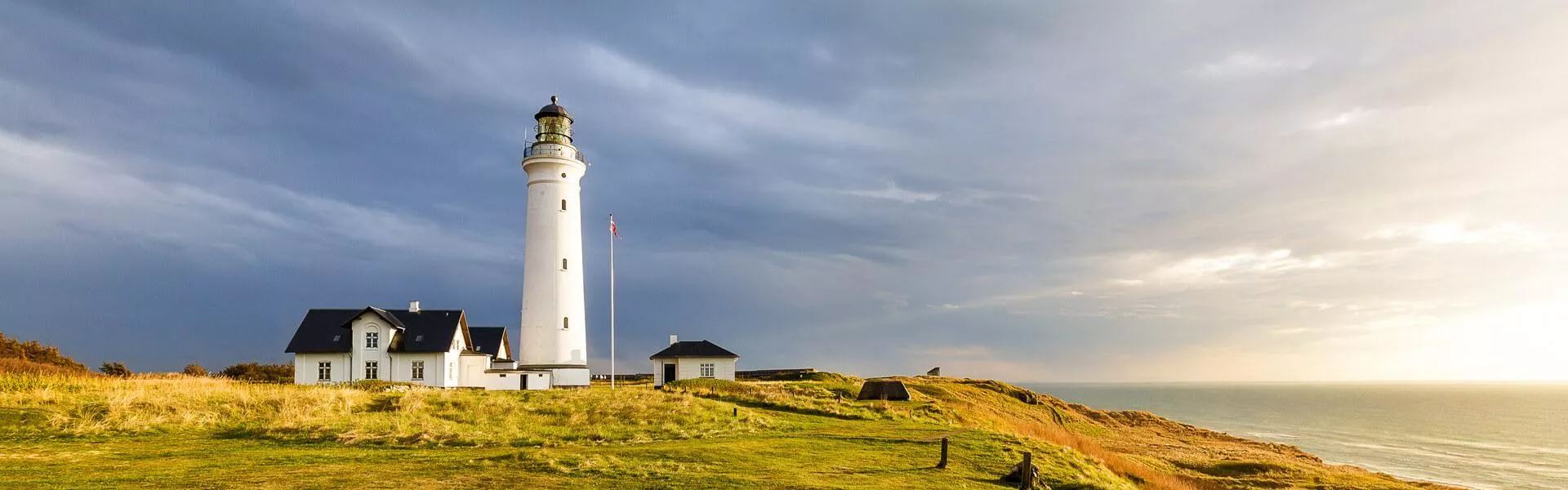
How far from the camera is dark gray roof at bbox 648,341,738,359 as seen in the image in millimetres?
48812

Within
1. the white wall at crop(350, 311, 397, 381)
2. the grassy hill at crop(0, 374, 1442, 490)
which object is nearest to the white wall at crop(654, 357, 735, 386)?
the white wall at crop(350, 311, 397, 381)

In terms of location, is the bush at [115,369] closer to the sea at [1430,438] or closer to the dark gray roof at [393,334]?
the dark gray roof at [393,334]

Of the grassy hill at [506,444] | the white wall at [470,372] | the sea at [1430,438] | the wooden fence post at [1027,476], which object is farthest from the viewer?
the sea at [1430,438]

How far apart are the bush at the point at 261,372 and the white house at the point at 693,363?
20.2 m

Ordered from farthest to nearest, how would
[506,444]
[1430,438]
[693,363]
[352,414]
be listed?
1. [1430,438]
2. [693,363]
3. [352,414]
4. [506,444]

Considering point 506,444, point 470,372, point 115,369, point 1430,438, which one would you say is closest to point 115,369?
point 115,369

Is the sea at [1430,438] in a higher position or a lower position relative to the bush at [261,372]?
lower

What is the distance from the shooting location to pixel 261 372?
46.3m

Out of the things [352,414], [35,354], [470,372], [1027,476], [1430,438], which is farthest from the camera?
[1430,438]

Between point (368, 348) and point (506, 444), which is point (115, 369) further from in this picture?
point (506, 444)

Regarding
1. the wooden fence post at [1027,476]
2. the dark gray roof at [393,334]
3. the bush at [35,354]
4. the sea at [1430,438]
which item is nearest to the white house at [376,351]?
the dark gray roof at [393,334]

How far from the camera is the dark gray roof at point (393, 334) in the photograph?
→ 41.0m

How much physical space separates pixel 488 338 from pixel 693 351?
12.0m

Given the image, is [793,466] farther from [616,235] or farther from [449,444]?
[616,235]
